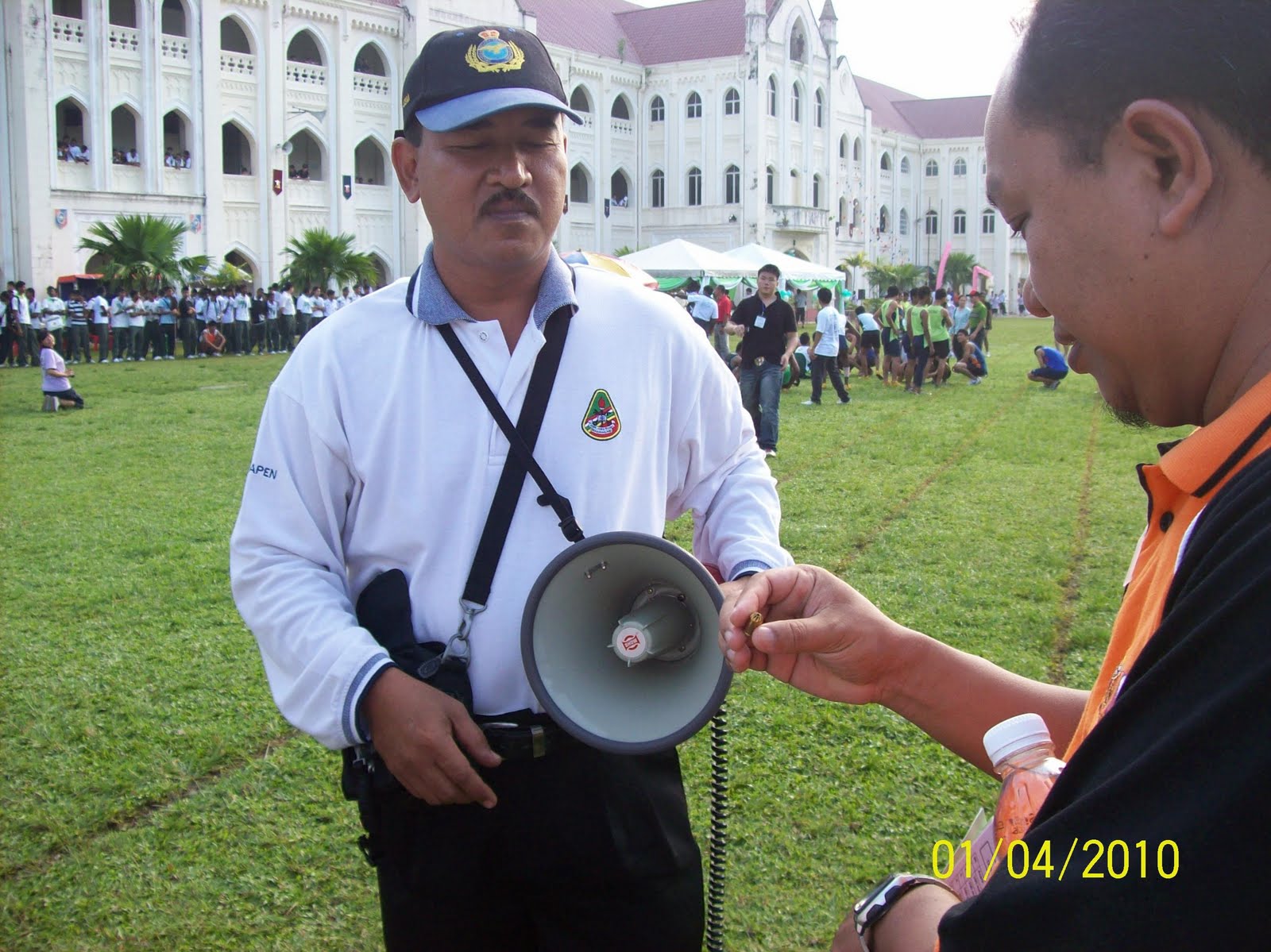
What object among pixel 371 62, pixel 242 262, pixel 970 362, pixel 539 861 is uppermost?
pixel 371 62

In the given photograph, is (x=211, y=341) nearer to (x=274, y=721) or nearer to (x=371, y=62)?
(x=371, y=62)

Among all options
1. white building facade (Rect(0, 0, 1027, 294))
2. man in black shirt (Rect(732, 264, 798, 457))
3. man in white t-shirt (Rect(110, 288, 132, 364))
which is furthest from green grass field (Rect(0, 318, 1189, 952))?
white building facade (Rect(0, 0, 1027, 294))

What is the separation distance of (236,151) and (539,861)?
4039 centimetres

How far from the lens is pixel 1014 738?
1321 millimetres

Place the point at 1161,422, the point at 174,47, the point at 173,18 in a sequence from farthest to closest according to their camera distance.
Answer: the point at 173,18 < the point at 174,47 < the point at 1161,422

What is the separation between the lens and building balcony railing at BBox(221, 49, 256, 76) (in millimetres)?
36250

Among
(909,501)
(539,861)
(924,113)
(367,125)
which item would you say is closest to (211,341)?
(367,125)

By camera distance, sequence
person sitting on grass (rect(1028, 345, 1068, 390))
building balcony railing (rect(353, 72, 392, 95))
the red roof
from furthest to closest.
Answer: the red roof, building balcony railing (rect(353, 72, 392, 95)), person sitting on grass (rect(1028, 345, 1068, 390))

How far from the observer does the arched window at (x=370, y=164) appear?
4234 cm

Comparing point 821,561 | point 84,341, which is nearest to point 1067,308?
point 821,561

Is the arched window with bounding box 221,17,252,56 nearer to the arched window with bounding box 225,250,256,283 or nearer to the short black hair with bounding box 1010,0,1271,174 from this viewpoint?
the arched window with bounding box 225,250,256,283

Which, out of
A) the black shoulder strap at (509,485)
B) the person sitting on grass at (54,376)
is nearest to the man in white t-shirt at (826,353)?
the person sitting on grass at (54,376)

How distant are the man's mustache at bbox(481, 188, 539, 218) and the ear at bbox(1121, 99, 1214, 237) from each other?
1.35 metres
